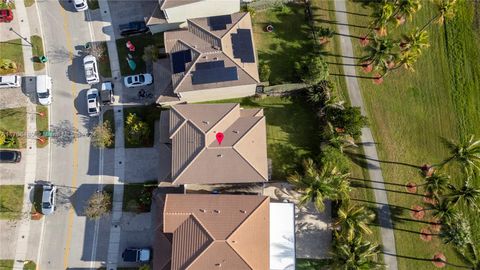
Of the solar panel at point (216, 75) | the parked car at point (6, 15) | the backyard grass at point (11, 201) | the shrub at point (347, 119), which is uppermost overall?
the parked car at point (6, 15)

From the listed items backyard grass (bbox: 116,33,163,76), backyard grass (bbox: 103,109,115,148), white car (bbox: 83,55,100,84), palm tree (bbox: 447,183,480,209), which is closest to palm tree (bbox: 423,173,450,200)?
palm tree (bbox: 447,183,480,209)

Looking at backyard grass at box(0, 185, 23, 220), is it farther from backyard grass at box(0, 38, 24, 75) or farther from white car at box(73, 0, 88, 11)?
white car at box(73, 0, 88, 11)

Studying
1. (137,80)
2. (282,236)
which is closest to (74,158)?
(137,80)

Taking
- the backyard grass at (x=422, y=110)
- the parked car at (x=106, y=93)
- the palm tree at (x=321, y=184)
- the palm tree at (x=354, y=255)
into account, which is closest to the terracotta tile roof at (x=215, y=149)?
the palm tree at (x=321, y=184)

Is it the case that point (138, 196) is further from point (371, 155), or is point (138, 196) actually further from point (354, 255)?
point (371, 155)

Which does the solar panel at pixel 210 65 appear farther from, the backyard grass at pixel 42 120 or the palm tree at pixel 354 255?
the palm tree at pixel 354 255

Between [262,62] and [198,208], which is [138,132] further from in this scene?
[262,62]
